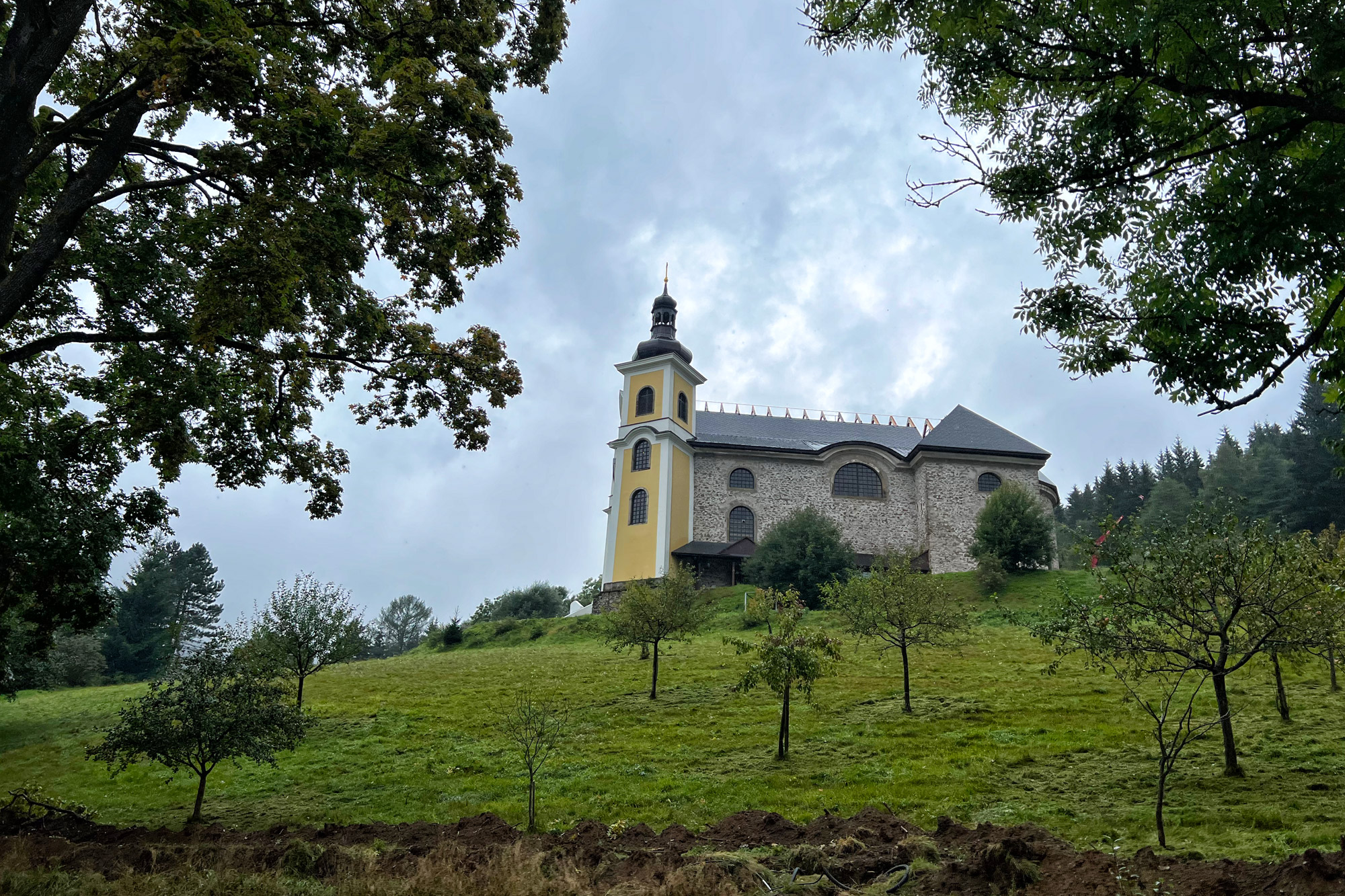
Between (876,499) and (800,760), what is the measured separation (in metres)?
28.6

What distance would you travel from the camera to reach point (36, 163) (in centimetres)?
711


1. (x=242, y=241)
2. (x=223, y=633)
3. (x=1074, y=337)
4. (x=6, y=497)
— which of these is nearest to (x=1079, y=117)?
(x=1074, y=337)

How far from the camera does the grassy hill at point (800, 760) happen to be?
9422 mm

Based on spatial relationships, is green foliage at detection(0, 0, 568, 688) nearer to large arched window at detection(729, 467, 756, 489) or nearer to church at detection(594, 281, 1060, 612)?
church at detection(594, 281, 1060, 612)

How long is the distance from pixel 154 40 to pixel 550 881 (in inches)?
296

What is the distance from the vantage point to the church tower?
122 feet

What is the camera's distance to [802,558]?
33156mm

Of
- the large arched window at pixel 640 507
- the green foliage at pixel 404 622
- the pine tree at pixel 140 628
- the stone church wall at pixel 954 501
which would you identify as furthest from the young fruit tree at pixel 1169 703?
the green foliage at pixel 404 622

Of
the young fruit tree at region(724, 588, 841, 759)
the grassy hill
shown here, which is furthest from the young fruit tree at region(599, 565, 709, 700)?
the young fruit tree at region(724, 588, 841, 759)

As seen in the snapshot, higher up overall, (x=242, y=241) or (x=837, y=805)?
(x=242, y=241)

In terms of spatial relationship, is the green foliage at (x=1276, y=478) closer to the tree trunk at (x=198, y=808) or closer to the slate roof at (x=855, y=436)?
the slate roof at (x=855, y=436)

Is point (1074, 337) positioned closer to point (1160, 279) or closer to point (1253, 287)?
point (1160, 279)

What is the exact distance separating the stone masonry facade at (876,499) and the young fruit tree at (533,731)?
21.3m

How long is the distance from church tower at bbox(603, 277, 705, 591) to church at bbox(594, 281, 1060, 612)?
6 centimetres
